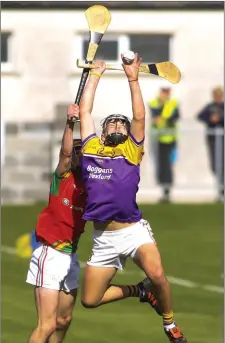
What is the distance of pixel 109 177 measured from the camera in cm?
1151

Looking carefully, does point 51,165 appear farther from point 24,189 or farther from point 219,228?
point 219,228

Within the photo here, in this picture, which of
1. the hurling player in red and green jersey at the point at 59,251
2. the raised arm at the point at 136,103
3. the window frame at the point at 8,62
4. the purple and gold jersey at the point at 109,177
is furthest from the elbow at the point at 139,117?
the window frame at the point at 8,62

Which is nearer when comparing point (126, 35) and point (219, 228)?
point (219, 228)

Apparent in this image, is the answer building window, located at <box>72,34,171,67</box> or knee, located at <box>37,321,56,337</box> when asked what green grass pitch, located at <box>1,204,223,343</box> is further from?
building window, located at <box>72,34,171,67</box>

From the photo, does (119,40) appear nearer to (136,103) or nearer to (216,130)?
(216,130)

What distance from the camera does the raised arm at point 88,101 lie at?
458 inches

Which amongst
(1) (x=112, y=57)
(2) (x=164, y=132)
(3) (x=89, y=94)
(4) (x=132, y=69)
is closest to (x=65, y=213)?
(3) (x=89, y=94)

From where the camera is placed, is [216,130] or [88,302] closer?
[88,302]

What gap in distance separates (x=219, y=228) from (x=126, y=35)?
985 centimetres

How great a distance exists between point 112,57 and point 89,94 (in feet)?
73.2

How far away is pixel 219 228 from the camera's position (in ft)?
83.6

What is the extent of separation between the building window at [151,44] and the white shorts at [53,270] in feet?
73.4

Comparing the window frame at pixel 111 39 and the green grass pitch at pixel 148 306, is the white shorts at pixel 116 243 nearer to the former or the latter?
the green grass pitch at pixel 148 306

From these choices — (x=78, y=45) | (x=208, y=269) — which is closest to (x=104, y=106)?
(x=78, y=45)
